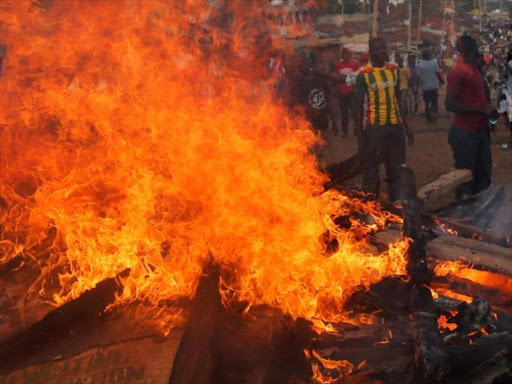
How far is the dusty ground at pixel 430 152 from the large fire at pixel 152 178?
463 cm

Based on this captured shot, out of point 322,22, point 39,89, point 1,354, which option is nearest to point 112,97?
point 39,89

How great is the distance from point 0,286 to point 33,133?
10.4ft

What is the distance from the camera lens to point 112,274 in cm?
505

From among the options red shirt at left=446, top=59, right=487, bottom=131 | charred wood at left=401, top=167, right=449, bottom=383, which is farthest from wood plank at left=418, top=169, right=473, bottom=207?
charred wood at left=401, top=167, right=449, bottom=383

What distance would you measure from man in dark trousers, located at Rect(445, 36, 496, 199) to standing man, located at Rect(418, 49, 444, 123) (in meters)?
Answer: 9.36

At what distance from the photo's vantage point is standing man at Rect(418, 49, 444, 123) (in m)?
16.2

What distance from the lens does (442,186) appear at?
6.76 meters

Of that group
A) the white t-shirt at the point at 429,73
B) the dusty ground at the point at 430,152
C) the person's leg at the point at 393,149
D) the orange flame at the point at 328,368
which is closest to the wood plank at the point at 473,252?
the orange flame at the point at 328,368

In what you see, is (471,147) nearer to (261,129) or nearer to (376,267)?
(261,129)

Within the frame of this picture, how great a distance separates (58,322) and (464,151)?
565 cm

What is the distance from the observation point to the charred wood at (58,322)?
433 centimetres

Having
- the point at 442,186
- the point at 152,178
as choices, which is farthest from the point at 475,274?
the point at 152,178

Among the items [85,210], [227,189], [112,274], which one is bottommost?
[112,274]

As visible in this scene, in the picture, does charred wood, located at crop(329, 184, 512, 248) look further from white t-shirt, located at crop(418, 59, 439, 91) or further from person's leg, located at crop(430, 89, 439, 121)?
person's leg, located at crop(430, 89, 439, 121)
